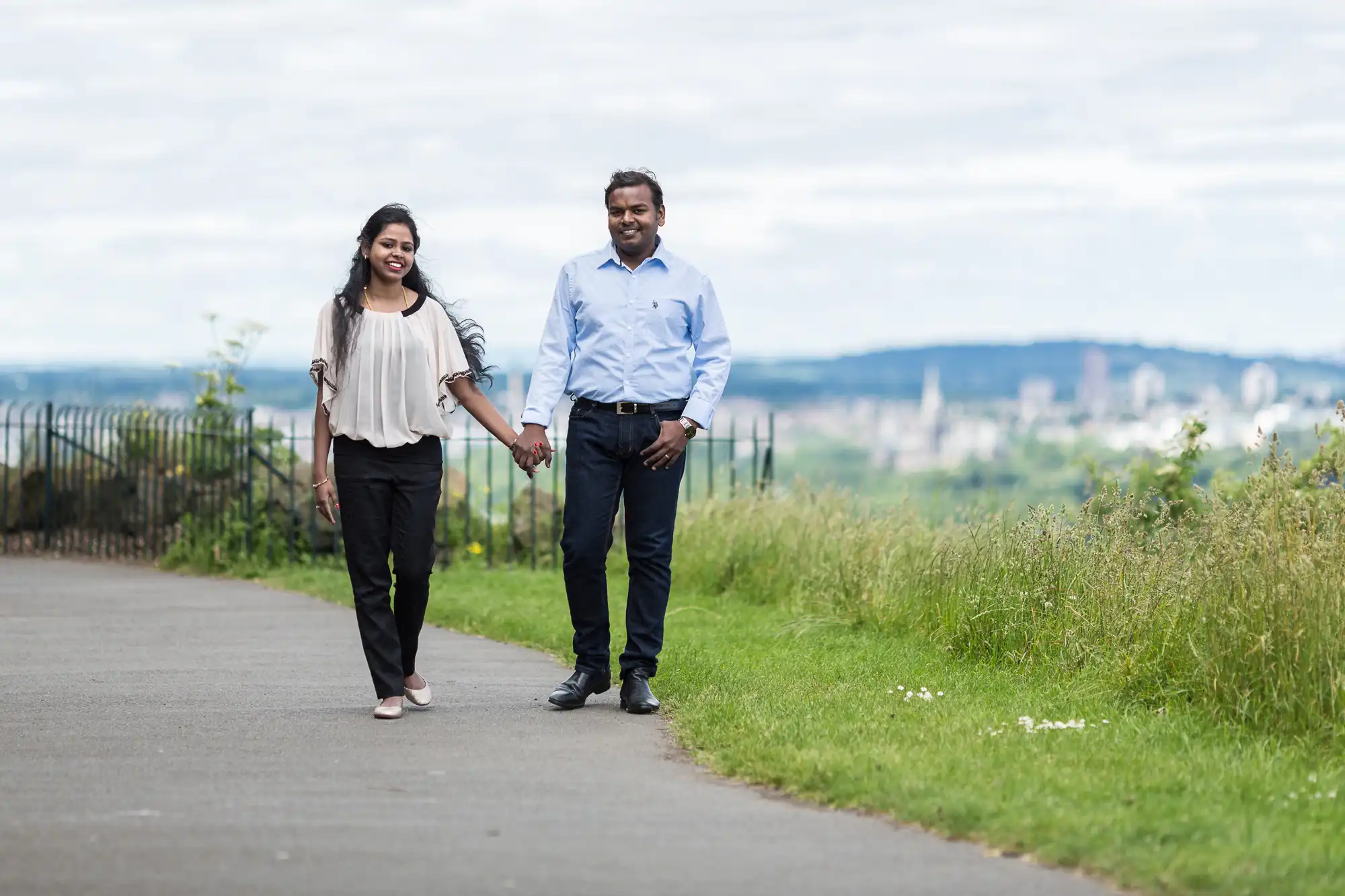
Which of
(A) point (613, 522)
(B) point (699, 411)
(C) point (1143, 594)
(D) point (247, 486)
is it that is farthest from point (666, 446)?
(D) point (247, 486)

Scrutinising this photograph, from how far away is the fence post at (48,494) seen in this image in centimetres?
1897

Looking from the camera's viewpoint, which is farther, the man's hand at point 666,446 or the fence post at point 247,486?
the fence post at point 247,486

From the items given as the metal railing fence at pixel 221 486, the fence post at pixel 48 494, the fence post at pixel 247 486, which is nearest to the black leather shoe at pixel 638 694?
the metal railing fence at pixel 221 486

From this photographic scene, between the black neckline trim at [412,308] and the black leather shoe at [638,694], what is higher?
the black neckline trim at [412,308]

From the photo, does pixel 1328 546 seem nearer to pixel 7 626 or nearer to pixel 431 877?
pixel 431 877

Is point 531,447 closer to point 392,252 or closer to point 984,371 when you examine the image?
point 392,252

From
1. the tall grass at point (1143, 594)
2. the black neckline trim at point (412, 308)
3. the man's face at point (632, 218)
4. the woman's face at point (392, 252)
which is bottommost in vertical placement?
the tall grass at point (1143, 594)

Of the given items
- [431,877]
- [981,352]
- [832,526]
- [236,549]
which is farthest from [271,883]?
[981,352]

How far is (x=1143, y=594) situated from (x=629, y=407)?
2727mm

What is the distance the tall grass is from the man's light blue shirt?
2.26 m

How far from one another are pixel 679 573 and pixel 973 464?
315 centimetres

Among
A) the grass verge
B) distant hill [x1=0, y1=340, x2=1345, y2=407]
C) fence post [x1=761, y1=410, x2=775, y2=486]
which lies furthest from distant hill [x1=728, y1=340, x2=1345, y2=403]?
the grass verge

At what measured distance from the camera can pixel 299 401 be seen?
17031 millimetres

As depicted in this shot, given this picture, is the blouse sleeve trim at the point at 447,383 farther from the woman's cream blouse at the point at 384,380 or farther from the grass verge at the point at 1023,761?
the grass verge at the point at 1023,761
